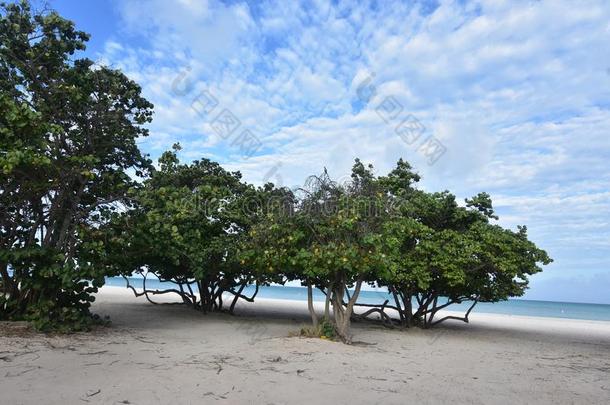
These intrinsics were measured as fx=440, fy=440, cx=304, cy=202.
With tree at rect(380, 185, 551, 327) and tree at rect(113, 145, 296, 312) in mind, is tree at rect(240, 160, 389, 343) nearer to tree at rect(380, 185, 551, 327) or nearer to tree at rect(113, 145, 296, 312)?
tree at rect(113, 145, 296, 312)

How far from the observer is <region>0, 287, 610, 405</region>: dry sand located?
206 inches

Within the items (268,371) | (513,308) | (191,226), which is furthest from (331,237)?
(513,308)

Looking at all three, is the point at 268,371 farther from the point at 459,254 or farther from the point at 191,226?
the point at 459,254

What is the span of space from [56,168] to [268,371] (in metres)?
5.82

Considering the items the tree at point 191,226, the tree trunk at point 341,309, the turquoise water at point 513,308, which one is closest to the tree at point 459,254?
the tree trunk at point 341,309

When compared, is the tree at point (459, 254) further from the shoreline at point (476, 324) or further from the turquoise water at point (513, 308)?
the turquoise water at point (513, 308)

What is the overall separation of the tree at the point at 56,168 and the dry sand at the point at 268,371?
104 centimetres

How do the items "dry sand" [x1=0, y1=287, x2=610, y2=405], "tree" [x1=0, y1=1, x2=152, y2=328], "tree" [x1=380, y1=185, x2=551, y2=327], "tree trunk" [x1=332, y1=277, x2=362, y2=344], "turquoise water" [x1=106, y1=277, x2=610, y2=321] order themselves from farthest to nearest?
"turquoise water" [x1=106, y1=277, x2=610, y2=321] < "tree" [x1=380, y1=185, x2=551, y2=327] < "tree trunk" [x1=332, y1=277, x2=362, y2=344] < "tree" [x1=0, y1=1, x2=152, y2=328] < "dry sand" [x1=0, y1=287, x2=610, y2=405]

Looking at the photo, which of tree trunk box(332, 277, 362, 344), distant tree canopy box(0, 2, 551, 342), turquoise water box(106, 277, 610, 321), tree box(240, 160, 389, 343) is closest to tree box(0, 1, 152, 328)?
distant tree canopy box(0, 2, 551, 342)

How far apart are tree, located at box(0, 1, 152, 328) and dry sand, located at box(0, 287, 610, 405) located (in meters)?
1.04

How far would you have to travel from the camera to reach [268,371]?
21.2 ft

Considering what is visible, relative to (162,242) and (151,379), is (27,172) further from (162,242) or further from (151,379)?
(151,379)

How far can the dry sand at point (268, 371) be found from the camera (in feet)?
17.1

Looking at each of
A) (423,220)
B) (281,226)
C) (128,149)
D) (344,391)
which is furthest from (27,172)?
(423,220)
